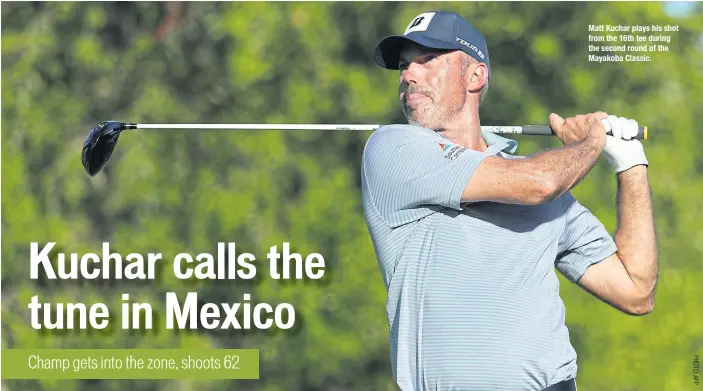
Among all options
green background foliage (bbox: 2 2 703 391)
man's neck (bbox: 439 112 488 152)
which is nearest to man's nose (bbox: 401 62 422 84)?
man's neck (bbox: 439 112 488 152)

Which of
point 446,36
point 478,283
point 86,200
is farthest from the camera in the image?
point 86,200

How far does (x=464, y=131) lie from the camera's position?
321cm

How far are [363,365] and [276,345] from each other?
0.81 m

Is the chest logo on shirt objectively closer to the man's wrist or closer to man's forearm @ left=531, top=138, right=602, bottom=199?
man's forearm @ left=531, top=138, right=602, bottom=199

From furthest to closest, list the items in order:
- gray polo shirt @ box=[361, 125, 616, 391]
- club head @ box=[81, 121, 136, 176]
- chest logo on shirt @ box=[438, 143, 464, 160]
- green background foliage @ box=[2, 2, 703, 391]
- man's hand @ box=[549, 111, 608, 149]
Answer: green background foliage @ box=[2, 2, 703, 391], club head @ box=[81, 121, 136, 176], man's hand @ box=[549, 111, 608, 149], chest logo on shirt @ box=[438, 143, 464, 160], gray polo shirt @ box=[361, 125, 616, 391]

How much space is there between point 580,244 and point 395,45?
0.69 m

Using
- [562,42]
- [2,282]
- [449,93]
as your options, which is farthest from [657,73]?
[449,93]

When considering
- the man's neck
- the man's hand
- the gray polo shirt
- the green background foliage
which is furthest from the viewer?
the green background foliage

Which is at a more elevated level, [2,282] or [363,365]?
[2,282]

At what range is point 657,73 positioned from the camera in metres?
11.3

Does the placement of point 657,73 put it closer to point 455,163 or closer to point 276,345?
point 276,345

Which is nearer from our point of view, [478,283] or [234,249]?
[478,283]

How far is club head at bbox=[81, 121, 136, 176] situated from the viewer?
4996 millimetres

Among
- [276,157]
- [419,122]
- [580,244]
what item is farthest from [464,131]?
[276,157]
